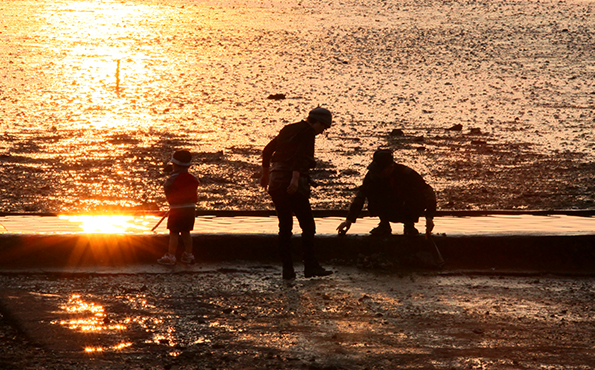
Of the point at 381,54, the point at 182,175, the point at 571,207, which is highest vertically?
the point at 381,54

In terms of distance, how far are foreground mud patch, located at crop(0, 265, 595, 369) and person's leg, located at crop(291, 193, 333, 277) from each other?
9 centimetres

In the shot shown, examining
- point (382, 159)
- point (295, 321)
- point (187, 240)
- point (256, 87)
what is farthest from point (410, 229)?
point (256, 87)

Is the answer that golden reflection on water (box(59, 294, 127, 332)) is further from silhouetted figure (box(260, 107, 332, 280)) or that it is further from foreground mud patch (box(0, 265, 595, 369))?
silhouetted figure (box(260, 107, 332, 280))

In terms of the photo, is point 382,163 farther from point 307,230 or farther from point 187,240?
point 187,240

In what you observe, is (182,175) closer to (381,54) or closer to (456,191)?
(456,191)

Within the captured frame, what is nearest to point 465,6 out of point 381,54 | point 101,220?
point 381,54

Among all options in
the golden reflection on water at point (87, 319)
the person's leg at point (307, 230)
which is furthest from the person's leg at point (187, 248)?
the golden reflection on water at point (87, 319)

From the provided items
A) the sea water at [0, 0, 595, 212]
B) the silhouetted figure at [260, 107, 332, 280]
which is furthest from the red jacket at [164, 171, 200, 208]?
the sea water at [0, 0, 595, 212]

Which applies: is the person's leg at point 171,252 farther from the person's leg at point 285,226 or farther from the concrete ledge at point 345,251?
the person's leg at point 285,226

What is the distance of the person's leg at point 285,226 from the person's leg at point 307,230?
6 centimetres

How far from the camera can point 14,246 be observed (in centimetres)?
717

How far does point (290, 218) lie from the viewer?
21.6 ft

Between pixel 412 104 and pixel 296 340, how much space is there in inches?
693

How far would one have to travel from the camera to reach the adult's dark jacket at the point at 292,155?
637cm
